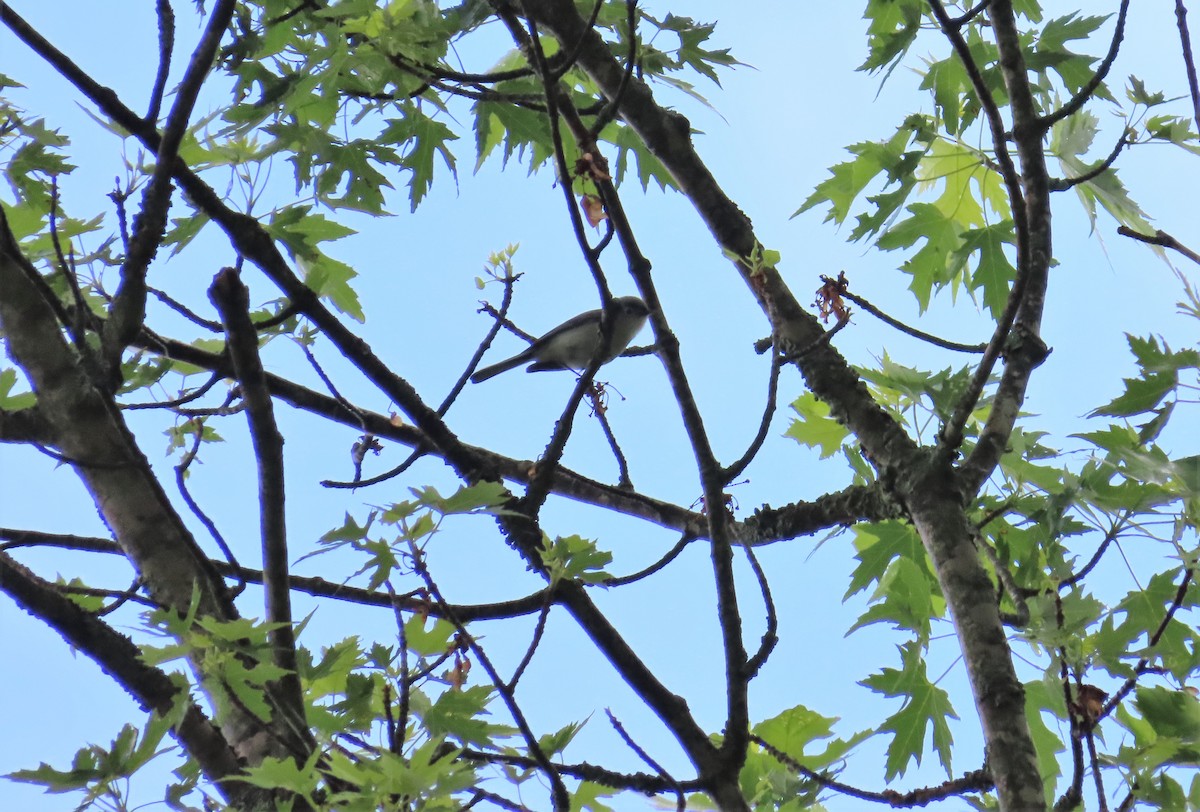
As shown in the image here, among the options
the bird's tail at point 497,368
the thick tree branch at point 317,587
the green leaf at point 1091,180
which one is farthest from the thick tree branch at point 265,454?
the bird's tail at point 497,368

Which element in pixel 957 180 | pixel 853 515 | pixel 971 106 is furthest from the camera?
pixel 957 180

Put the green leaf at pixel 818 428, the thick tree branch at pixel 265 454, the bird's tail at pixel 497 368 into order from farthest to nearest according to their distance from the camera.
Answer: the bird's tail at pixel 497 368, the green leaf at pixel 818 428, the thick tree branch at pixel 265 454

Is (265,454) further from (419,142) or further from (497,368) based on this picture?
(497,368)

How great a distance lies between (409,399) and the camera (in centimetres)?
271

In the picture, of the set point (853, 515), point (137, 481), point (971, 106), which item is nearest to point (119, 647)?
point (137, 481)

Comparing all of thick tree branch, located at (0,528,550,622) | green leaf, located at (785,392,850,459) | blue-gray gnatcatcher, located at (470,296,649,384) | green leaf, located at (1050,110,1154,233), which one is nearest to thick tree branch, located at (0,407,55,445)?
thick tree branch, located at (0,528,550,622)

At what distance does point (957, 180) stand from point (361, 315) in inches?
86.1

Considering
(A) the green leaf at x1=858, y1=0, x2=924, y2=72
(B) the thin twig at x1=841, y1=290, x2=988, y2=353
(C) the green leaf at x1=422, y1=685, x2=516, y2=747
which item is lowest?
(C) the green leaf at x1=422, y1=685, x2=516, y2=747

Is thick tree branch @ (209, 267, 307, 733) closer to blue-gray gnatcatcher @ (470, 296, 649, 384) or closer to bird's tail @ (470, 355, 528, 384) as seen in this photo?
blue-gray gnatcatcher @ (470, 296, 649, 384)

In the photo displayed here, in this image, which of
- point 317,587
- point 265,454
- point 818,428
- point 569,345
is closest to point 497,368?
point 569,345

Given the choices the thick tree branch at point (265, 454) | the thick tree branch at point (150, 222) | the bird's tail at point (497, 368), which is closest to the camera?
the thick tree branch at point (265, 454)

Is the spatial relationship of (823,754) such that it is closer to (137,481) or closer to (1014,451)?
(1014,451)

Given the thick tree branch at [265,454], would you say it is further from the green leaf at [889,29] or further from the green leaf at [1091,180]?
the green leaf at [1091,180]

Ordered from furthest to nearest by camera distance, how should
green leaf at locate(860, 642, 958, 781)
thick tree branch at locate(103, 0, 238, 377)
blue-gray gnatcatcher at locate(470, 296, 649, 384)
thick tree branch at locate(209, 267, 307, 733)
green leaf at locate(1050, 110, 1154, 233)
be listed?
blue-gray gnatcatcher at locate(470, 296, 649, 384) → green leaf at locate(1050, 110, 1154, 233) → green leaf at locate(860, 642, 958, 781) → thick tree branch at locate(103, 0, 238, 377) → thick tree branch at locate(209, 267, 307, 733)
